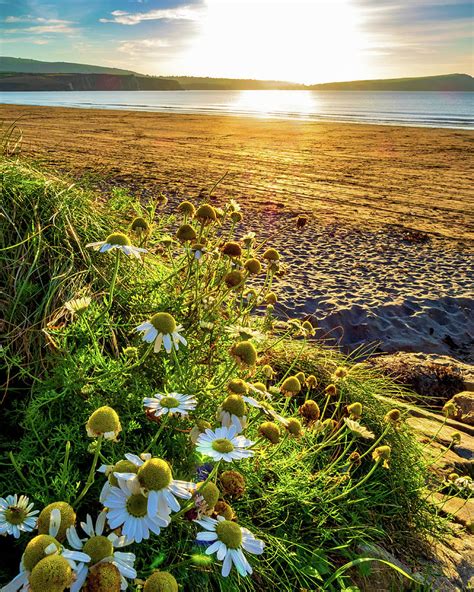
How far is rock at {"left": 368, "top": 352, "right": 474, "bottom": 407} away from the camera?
436 cm

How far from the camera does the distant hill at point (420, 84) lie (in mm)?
179375

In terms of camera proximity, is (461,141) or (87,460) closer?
(87,460)

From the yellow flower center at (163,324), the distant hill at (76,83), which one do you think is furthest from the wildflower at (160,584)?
the distant hill at (76,83)

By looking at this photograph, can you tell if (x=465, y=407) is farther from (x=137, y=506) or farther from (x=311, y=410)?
(x=137, y=506)

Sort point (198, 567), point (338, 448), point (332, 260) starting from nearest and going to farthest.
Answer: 1. point (198, 567)
2. point (338, 448)
3. point (332, 260)

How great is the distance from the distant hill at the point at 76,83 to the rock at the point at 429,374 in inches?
5817

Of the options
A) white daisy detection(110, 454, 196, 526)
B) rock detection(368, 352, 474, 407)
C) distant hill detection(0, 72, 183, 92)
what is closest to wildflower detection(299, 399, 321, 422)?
white daisy detection(110, 454, 196, 526)

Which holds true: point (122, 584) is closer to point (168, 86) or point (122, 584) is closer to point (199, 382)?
point (199, 382)

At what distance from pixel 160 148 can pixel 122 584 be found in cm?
1837

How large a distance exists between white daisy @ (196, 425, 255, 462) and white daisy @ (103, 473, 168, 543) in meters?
0.21

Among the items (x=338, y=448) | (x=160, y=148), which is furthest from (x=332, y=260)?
(x=160, y=148)

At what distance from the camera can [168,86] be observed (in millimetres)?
178250

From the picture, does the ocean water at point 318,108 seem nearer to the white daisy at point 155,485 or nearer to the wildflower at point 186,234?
the wildflower at point 186,234

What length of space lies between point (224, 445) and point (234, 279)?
1026mm
